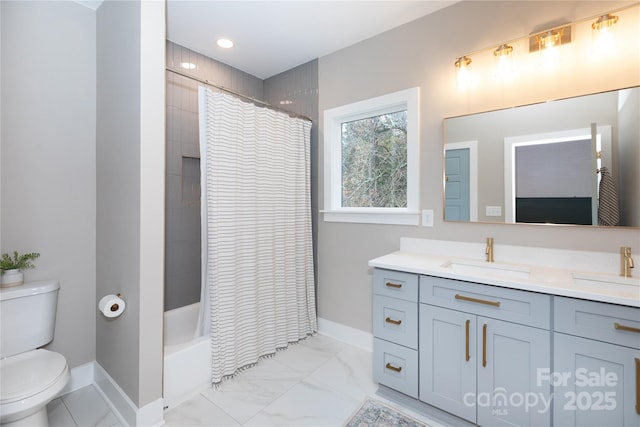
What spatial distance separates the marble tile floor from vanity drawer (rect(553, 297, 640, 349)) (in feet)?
2.93

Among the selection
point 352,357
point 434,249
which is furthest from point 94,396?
point 434,249

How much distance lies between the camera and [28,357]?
1.56 metres

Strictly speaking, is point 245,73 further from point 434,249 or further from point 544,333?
point 544,333

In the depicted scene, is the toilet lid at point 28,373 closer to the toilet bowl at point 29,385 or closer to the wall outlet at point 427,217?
the toilet bowl at point 29,385

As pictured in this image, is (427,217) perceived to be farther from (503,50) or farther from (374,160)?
(503,50)

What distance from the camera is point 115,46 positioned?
1.79 metres

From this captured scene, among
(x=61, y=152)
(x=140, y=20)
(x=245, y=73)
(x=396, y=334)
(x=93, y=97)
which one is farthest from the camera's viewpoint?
(x=245, y=73)

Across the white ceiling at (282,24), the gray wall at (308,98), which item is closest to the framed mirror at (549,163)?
the white ceiling at (282,24)

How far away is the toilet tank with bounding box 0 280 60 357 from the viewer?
1.56 meters

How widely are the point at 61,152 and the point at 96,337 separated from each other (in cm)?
132

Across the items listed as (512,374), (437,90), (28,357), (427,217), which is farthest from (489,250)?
(28,357)

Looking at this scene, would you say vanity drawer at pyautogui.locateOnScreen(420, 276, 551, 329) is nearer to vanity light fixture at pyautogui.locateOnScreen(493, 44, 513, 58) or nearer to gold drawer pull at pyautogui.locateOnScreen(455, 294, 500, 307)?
gold drawer pull at pyautogui.locateOnScreen(455, 294, 500, 307)

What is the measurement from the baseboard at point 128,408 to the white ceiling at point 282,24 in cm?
261

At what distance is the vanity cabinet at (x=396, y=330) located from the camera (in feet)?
5.62
